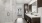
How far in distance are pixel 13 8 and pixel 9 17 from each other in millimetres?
690

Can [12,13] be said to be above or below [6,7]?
below

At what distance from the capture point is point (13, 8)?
15.4ft

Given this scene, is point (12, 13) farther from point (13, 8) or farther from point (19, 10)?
point (19, 10)

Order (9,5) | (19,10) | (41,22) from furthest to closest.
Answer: (19,10) → (9,5) → (41,22)

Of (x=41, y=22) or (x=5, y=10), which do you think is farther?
(x=5, y=10)

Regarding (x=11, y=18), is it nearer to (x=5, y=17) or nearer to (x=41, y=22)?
(x=5, y=17)

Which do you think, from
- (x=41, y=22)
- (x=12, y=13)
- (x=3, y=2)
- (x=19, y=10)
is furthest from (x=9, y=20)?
(x=19, y=10)

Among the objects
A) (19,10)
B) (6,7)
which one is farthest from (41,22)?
(19,10)

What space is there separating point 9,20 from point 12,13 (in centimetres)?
52

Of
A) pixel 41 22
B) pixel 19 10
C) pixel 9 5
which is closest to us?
pixel 41 22

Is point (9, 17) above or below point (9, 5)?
below

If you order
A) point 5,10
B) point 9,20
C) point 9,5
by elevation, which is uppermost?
point 9,5

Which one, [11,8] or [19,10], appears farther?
[19,10]

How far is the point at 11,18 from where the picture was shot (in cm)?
457
